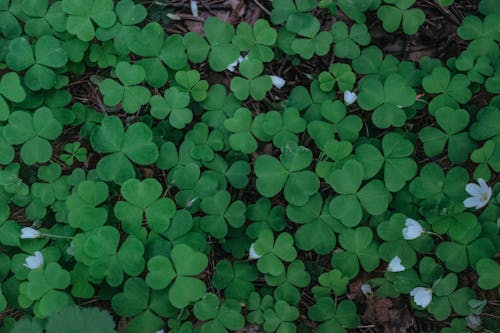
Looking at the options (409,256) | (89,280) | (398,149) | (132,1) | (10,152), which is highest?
(132,1)

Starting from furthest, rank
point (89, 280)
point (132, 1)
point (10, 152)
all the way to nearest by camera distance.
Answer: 1. point (132, 1)
2. point (10, 152)
3. point (89, 280)

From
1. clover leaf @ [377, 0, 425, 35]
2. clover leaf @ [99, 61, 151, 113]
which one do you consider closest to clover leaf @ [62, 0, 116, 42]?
clover leaf @ [99, 61, 151, 113]

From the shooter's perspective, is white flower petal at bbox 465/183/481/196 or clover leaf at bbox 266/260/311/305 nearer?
white flower petal at bbox 465/183/481/196

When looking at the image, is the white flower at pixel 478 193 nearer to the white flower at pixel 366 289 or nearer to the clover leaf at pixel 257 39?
the white flower at pixel 366 289

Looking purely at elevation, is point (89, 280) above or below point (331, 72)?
below

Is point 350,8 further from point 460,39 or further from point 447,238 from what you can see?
point 447,238

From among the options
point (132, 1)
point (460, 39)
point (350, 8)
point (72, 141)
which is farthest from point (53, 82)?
point (460, 39)

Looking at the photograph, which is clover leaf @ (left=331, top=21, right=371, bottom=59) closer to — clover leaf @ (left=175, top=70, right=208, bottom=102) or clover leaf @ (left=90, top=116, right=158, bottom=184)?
clover leaf @ (left=175, top=70, right=208, bottom=102)
